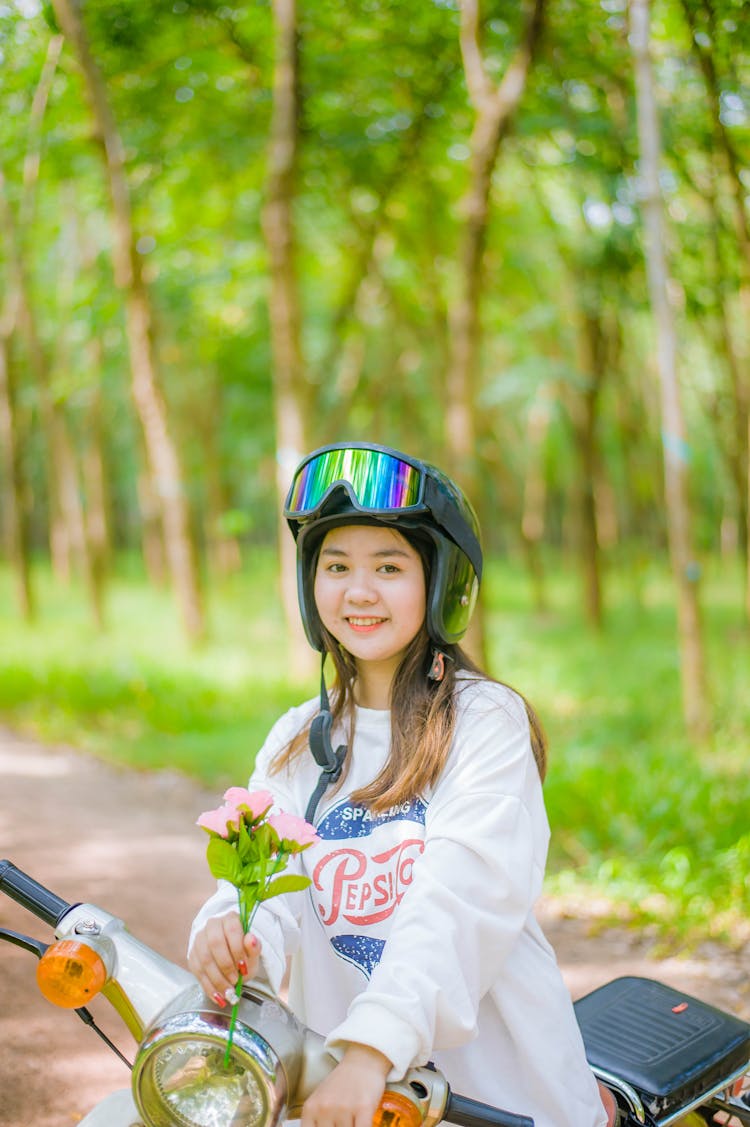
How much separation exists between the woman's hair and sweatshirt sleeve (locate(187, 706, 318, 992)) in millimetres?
39

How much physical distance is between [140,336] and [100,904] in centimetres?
683

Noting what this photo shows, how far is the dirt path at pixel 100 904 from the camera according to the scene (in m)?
2.65

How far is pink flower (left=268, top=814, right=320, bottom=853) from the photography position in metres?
1.39

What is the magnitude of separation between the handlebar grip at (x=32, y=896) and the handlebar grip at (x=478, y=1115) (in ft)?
2.04

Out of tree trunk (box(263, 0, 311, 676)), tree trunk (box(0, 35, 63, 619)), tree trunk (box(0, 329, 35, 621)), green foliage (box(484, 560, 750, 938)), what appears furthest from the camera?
tree trunk (box(0, 329, 35, 621))

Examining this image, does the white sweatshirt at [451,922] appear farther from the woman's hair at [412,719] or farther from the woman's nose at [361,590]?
the woman's nose at [361,590]

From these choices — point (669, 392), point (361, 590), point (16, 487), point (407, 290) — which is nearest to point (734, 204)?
point (669, 392)

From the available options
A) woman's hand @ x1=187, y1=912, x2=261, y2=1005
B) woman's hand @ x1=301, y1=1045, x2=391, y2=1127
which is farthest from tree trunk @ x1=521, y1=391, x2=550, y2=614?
woman's hand @ x1=301, y1=1045, x2=391, y2=1127

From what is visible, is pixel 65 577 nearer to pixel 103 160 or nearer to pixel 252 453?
pixel 252 453

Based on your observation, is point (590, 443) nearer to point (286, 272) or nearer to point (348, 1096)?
point (286, 272)

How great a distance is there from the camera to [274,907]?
182 cm

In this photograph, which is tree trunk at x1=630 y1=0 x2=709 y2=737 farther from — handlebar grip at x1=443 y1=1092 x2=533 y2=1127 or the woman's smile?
handlebar grip at x1=443 y1=1092 x2=533 y2=1127

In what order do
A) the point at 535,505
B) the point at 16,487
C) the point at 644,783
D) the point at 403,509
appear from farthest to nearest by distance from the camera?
the point at 535,505 → the point at 16,487 → the point at 644,783 → the point at 403,509

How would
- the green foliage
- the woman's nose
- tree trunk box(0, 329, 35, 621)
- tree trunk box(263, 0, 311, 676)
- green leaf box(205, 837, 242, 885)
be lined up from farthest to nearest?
1. tree trunk box(0, 329, 35, 621)
2. tree trunk box(263, 0, 311, 676)
3. the green foliage
4. the woman's nose
5. green leaf box(205, 837, 242, 885)
